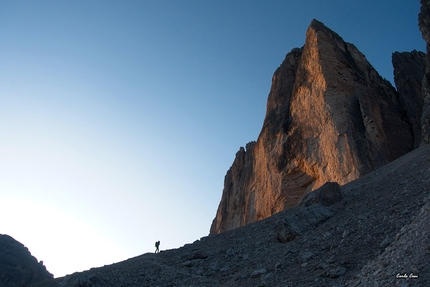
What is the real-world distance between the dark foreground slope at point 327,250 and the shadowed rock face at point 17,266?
7689 millimetres

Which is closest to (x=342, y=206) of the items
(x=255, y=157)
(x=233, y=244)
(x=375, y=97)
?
(x=233, y=244)

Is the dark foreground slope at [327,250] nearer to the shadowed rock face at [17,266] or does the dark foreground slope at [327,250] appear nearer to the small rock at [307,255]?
the small rock at [307,255]

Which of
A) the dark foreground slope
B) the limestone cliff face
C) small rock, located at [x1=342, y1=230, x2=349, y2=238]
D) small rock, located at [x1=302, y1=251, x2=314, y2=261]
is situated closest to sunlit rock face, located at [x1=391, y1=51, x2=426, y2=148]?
the limestone cliff face

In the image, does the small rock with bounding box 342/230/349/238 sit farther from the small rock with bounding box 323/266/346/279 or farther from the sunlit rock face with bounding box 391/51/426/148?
the sunlit rock face with bounding box 391/51/426/148

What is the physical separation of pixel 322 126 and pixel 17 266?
2526 centimetres

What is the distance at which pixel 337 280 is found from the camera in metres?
8.19

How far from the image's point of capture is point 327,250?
1055cm

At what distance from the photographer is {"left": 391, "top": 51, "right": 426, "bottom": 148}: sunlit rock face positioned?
31.2 m

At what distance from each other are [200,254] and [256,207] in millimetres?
23393

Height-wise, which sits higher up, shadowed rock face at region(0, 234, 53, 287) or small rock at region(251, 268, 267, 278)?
shadowed rock face at region(0, 234, 53, 287)

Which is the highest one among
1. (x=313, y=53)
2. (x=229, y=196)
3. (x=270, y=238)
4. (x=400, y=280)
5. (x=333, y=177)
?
(x=313, y=53)

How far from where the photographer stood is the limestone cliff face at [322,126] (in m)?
27.0

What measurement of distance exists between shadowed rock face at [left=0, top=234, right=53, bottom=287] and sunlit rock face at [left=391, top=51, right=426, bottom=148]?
3022 cm

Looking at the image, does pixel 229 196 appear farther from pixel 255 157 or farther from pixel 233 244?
pixel 233 244
